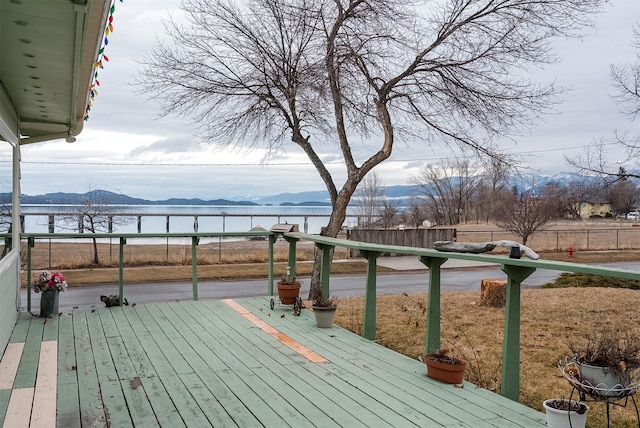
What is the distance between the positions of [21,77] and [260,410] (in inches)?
124

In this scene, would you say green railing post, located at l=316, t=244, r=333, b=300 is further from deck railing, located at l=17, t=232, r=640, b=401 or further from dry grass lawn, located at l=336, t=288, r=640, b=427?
dry grass lawn, located at l=336, t=288, r=640, b=427

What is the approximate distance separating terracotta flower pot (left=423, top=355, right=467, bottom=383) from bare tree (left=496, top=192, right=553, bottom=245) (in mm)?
18910

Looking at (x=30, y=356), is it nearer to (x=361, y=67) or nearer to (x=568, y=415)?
(x=568, y=415)

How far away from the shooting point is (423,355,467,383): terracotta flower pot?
11.8ft

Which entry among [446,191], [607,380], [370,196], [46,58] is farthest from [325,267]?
[446,191]

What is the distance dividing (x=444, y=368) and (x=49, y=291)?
14.9 ft

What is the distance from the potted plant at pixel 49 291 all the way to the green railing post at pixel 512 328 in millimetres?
4890

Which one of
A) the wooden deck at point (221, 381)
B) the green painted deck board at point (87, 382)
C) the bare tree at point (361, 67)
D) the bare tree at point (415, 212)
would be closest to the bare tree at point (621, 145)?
the bare tree at point (361, 67)

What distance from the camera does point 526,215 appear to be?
69.9ft

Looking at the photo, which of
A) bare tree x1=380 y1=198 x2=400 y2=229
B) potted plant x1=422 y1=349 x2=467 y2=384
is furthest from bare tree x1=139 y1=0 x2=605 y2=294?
bare tree x1=380 y1=198 x2=400 y2=229

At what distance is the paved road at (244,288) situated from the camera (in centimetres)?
1093

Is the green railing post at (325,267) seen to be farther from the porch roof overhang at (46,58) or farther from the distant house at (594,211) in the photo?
the distant house at (594,211)

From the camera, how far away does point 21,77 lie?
4.14 meters

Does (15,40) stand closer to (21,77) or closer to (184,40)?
(21,77)
